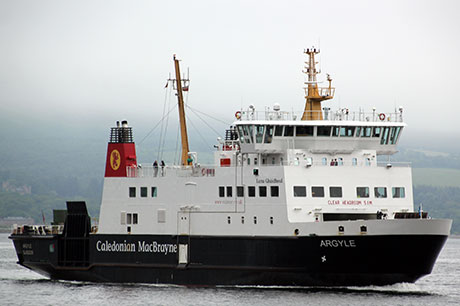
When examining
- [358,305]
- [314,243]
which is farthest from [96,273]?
[358,305]

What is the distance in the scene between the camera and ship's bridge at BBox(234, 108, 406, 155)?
34.4 metres

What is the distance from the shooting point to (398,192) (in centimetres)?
3416

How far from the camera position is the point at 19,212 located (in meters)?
178

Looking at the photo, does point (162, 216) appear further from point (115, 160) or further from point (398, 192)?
point (398, 192)

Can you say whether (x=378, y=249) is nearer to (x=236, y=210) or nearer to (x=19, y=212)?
(x=236, y=210)

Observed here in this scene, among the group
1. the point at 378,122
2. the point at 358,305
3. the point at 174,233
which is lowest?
the point at 358,305

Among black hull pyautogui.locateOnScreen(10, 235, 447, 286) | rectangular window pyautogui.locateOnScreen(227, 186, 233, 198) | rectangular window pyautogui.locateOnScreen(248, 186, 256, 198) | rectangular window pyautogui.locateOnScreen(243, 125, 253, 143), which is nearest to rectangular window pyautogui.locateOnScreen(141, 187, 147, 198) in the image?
black hull pyautogui.locateOnScreen(10, 235, 447, 286)

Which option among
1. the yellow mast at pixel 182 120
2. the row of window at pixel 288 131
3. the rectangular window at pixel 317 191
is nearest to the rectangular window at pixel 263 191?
the rectangular window at pixel 317 191

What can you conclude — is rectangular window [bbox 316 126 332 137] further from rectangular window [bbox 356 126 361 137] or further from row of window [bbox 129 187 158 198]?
row of window [bbox 129 187 158 198]

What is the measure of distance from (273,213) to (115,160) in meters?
8.22

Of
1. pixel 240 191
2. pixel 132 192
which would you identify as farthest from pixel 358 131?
pixel 132 192

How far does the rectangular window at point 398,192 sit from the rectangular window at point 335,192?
2.19m

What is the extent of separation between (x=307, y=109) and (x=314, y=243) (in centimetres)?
649

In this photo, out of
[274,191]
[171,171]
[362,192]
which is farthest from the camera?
[171,171]
